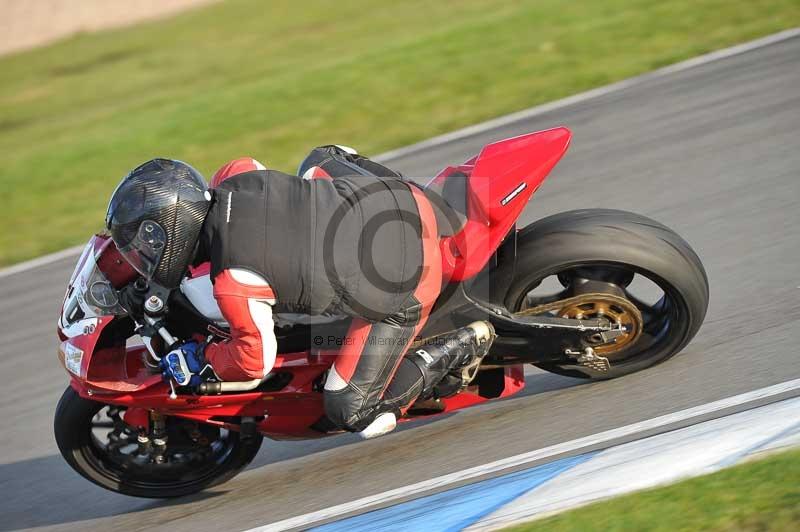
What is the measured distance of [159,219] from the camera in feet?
12.4

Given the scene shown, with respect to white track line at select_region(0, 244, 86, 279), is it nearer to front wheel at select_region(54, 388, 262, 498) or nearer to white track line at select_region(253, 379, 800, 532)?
front wheel at select_region(54, 388, 262, 498)

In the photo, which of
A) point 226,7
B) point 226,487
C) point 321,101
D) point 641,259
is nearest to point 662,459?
point 641,259

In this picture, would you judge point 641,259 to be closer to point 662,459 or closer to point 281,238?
point 662,459

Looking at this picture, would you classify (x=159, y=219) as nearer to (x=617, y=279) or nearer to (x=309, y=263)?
(x=309, y=263)

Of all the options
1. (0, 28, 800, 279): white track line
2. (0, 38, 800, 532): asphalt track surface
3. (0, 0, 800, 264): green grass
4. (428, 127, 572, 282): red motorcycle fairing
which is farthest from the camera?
(0, 0, 800, 264): green grass

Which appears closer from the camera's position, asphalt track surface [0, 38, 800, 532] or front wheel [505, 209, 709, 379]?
front wheel [505, 209, 709, 379]


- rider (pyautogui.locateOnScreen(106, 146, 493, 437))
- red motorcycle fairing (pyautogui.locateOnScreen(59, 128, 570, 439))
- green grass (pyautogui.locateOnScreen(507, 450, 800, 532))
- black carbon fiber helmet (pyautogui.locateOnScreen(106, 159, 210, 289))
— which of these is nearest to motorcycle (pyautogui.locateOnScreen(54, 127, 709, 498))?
red motorcycle fairing (pyautogui.locateOnScreen(59, 128, 570, 439))

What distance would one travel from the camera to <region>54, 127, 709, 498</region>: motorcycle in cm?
427

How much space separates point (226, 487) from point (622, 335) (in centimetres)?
206

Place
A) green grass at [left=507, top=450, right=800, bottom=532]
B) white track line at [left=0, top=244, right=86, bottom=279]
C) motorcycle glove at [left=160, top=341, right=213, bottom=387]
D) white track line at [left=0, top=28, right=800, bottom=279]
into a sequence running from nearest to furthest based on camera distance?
1. green grass at [left=507, top=450, right=800, bottom=532]
2. motorcycle glove at [left=160, top=341, right=213, bottom=387]
3. white track line at [left=0, top=244, right=86, bottom=279]
4. white track line at [left=0, top=28, right=800, bottom=279]

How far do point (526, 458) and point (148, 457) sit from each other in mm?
1817

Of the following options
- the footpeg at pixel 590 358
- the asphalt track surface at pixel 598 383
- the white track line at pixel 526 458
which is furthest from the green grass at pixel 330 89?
the white track line at pixel 526 458

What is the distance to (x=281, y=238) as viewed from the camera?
390 centimetres

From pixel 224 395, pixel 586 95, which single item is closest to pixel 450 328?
pixel 224 395
